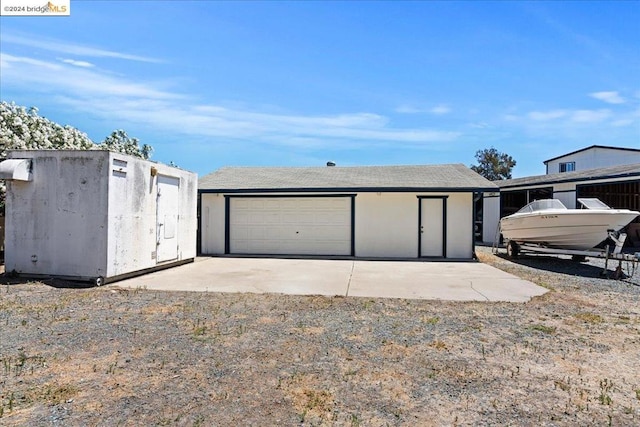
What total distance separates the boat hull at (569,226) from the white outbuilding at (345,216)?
1.68m

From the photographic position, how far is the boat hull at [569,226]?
10.7m

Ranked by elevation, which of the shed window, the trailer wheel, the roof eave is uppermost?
the shed window

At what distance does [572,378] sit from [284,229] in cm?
1126

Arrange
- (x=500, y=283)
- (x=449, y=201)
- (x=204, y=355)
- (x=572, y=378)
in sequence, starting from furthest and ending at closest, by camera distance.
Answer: (x=449, y=201)
(x=500, y=283)
(x=204, y=355)
(x=572, y=378)

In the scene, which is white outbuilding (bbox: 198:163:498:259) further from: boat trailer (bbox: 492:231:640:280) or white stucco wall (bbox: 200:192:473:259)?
boat trailer (bbox: 492:231:640:280)

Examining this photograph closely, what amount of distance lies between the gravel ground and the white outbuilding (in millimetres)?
6720

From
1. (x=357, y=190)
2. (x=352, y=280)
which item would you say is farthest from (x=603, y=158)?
(x=352, y=280)

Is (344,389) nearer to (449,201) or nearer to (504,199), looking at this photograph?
(449,201)

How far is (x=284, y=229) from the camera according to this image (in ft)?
47.5

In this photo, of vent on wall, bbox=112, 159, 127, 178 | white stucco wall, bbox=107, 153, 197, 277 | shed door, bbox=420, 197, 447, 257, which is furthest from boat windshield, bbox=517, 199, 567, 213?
vent on wall, bbox=112, 159, 127, 178

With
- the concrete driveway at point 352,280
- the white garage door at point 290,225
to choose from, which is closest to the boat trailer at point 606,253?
the concrete driveway at point 352,280

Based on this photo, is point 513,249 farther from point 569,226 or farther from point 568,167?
point 568,167

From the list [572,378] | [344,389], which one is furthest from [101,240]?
[572,378]

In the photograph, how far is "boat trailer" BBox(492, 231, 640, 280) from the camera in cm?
972
